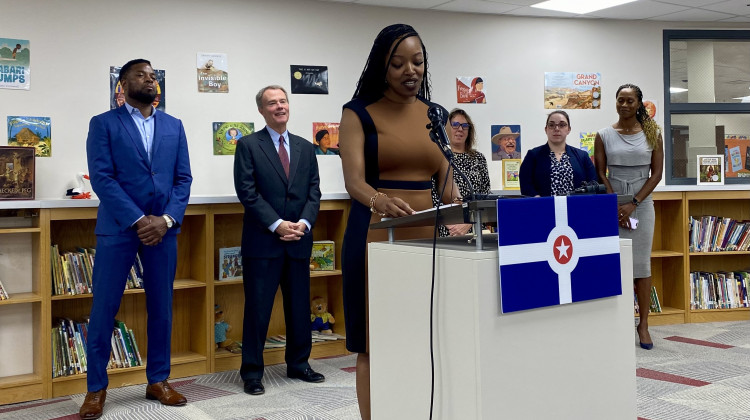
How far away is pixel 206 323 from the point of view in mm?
4344

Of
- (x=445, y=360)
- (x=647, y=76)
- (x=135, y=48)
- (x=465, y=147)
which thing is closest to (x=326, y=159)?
(x=465, y=147)

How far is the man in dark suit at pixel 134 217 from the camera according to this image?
138 inches

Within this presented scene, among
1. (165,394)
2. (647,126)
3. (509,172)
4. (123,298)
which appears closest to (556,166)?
(647,126)

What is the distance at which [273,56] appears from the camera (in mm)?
5223

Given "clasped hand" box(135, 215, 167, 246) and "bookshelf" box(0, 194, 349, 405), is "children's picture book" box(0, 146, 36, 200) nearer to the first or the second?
"bookshelf" box(0, 194, 349, 405)

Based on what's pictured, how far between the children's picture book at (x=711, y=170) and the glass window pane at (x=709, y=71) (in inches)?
29.1

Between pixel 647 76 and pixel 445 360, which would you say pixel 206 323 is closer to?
pixel 445 360

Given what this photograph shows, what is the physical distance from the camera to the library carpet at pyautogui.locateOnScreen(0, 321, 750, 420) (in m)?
3.42

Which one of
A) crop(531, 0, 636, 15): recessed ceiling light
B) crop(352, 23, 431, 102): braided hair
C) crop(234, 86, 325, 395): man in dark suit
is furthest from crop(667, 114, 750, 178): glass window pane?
crop(352, 23, 431, 102): braided hair

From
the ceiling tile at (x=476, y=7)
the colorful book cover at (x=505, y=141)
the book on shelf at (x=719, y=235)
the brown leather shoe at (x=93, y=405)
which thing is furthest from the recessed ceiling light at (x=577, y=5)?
the brown leather shoe at (x=93, y=405)

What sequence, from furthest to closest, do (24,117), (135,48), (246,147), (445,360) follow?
(135,48) < (24,117) < (246,147) < (445,360)

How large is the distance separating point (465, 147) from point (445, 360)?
3.48 meters

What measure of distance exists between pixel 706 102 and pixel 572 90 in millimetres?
1381

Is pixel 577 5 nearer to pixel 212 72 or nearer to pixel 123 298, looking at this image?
pixel 212 72
